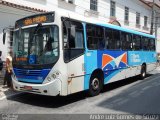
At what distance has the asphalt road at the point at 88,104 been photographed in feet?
26.5

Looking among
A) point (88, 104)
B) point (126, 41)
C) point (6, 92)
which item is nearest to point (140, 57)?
point (126, 41)

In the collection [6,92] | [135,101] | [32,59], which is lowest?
[135,101]

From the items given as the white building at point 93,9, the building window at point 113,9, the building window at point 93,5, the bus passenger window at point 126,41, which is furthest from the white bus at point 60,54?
the building window at point 113,9

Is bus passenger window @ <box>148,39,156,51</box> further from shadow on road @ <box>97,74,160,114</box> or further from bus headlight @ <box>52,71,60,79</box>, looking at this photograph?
bus headlight @ <box>52,71,60,79</box>

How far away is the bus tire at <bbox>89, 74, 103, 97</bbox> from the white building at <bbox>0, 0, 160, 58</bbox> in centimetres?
596

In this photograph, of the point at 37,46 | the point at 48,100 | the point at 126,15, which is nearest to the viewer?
the point at 37,46

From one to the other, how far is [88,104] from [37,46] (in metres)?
2.42

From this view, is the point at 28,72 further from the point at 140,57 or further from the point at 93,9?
the point at 93,9

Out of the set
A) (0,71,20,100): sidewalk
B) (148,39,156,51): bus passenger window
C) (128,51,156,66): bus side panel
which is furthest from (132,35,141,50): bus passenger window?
(0,71,20,100): sidewalk

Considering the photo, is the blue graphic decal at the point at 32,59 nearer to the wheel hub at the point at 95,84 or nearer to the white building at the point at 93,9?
the wheel hub at the point at 95,84

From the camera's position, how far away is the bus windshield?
8.46 metres

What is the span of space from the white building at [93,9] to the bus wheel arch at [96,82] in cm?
593

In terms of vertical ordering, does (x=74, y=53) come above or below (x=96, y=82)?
above

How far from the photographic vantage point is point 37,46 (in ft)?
28.6
